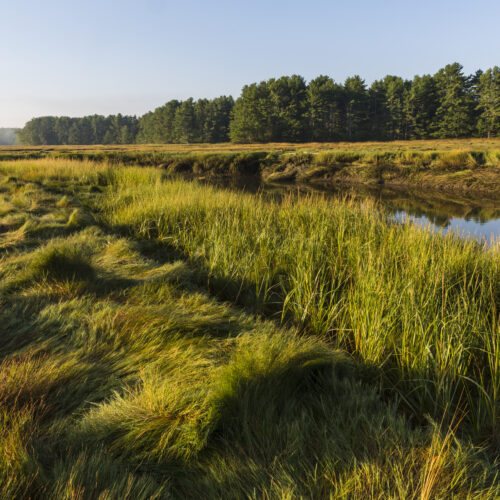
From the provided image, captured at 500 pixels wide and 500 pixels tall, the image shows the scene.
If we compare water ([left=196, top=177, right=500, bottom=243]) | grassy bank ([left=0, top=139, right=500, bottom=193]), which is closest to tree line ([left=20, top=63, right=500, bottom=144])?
grassy bank ([left=0, top=139, right=500, bottom=193])

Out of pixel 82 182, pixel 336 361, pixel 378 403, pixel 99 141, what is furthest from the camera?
pixel 99 141

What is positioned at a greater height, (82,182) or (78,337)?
(82,182)

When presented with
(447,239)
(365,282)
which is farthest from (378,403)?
(447,239)

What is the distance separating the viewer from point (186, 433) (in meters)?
1.44

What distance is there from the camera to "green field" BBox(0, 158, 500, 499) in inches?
48.6

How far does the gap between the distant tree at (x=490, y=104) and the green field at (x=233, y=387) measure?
189 feet

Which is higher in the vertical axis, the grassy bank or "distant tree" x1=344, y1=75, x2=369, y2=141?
"distant tree" x1=344, y1=75, x2=369, y2=141

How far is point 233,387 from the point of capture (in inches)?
64.9

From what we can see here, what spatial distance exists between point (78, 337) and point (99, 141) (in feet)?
393

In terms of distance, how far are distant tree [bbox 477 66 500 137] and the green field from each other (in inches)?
2266

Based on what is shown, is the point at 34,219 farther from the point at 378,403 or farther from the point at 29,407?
the point at 378,403

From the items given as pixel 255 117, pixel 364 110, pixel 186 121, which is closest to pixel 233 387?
pixel 255 117

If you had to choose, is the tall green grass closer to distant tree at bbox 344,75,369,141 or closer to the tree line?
the tree line

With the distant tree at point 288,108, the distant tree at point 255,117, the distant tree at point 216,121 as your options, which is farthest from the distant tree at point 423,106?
the distant tree at point 216,121
